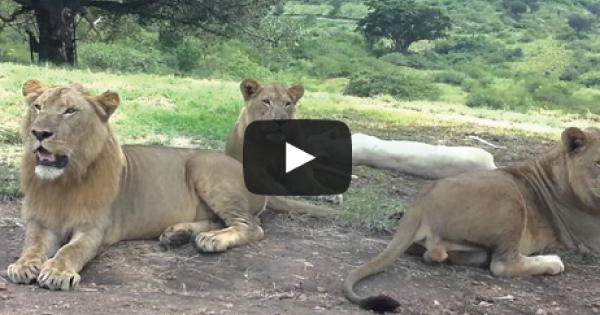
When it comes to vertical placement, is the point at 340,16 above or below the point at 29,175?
below

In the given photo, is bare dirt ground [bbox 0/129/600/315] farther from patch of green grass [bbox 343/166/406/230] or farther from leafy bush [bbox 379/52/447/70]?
leafy bush [bbox 379/52/447/70]

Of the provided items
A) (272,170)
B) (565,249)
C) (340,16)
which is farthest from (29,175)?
(340,16)

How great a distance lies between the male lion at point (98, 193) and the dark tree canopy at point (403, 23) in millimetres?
35768

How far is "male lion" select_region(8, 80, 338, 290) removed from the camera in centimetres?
385

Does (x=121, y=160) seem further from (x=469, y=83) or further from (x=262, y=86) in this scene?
(x=469, y=83)

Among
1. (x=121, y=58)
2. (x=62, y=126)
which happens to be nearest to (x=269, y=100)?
(x=62, y=126)

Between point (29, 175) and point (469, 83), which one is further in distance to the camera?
point (469, 83)

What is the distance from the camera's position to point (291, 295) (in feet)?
12.5

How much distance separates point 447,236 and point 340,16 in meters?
47.1

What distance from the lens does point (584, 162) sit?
15.1 ft

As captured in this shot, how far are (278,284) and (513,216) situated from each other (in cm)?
129

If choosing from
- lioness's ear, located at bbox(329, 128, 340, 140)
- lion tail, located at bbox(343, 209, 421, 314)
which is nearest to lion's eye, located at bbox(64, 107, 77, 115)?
lion tail, located at bbox(343, 209, 421, 314)

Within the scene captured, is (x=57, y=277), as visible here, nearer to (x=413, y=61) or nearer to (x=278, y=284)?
(x=278, y=284)

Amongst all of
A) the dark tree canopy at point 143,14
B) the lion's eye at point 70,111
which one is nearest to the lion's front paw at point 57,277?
the lion's eye at point 70,111
